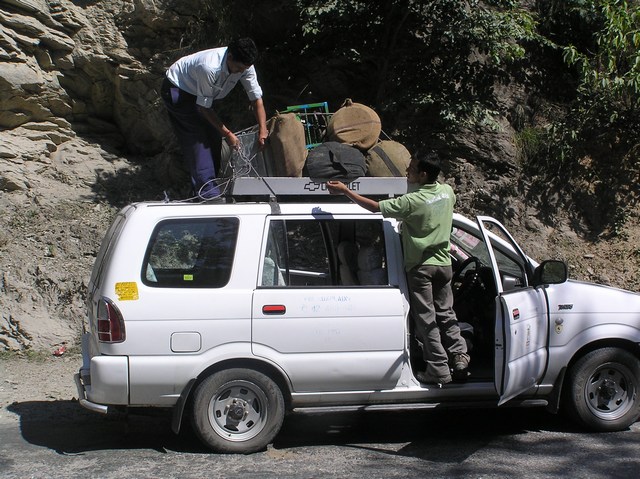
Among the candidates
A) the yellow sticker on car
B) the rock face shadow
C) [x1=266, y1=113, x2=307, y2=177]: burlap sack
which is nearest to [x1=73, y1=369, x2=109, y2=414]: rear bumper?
the rock face shadow

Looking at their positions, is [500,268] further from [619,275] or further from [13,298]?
[13,298]

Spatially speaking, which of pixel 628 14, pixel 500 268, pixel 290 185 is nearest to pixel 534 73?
pixel 628 14

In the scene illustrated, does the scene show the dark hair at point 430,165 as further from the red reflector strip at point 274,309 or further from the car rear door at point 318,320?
the red reflector strip at point 274,309

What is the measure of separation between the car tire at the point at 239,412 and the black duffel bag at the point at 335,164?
64.4 inches

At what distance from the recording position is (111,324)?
531 cm

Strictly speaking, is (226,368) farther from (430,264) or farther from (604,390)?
(604,390)

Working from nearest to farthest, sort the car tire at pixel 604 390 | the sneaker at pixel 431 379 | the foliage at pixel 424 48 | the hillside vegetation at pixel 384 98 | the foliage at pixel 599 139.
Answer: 1. the sneaker at pixel 431 379
2. the car tire at pixel 604 390
3. the foliage at pixel 424 48
4. the hillside vegetation at pixel 384 98
5. the foliage at pixel 599 139

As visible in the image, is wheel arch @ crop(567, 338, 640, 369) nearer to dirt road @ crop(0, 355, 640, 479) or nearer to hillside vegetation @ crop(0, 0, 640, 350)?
dirt road @ crop(0, 355, 640, 479)

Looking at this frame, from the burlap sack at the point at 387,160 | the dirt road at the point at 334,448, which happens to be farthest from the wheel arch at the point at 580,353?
the burlap sack at the point at 387,160

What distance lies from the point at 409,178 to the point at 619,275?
5.57 metres

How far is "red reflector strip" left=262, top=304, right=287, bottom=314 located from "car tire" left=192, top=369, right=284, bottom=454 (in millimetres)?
460

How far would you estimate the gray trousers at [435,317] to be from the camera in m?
5.70

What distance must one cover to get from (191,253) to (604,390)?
3512 millimetres

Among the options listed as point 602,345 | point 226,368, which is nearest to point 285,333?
point 226,368
